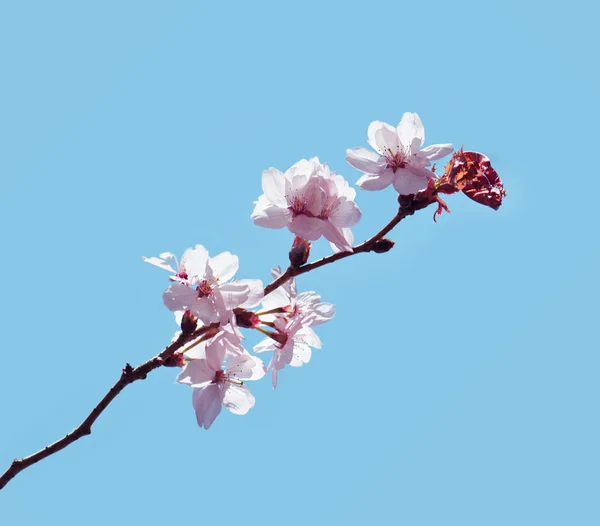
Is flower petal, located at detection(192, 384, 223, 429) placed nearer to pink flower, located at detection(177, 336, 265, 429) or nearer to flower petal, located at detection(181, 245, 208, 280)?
pink flower, located at detection(177, 336, 265, 429)

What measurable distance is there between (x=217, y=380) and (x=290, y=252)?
65 centimetres

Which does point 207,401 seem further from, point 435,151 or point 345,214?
point 435,151

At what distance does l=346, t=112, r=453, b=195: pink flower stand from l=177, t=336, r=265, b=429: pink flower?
0.84 m

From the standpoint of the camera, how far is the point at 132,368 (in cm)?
204

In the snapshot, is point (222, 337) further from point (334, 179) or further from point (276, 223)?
point (334, 179)

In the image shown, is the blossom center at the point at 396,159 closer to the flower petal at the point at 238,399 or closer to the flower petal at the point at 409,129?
the flower petal at the point at 409,129

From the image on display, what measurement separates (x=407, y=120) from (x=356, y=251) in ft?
2.04

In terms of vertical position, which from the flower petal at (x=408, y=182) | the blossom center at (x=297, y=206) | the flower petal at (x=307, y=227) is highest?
the flower petal at (x=408, y=182)

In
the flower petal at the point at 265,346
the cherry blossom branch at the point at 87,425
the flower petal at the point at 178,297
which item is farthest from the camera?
the flower petal at the point at 265,346

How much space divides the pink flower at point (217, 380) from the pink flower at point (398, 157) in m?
0.84

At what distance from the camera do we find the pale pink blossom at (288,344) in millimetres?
2371

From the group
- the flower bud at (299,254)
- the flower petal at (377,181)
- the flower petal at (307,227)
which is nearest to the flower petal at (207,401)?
the flower bud at (299,254)

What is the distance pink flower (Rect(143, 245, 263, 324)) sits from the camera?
2107mm

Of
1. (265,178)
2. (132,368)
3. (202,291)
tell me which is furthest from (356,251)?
(132,368)
